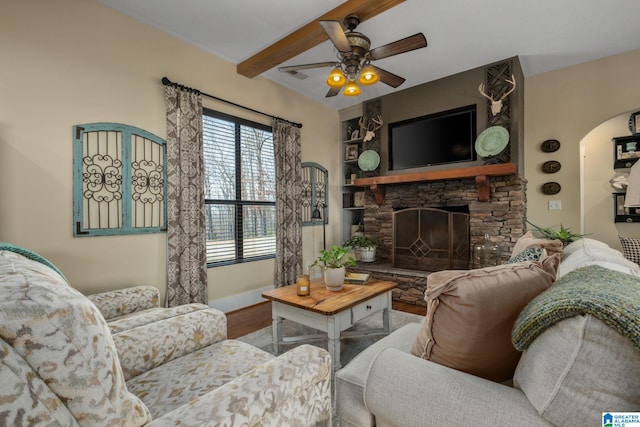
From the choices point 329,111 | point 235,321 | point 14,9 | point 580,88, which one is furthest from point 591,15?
point 14,9

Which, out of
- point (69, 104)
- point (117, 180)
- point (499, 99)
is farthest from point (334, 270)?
point (499, 99)

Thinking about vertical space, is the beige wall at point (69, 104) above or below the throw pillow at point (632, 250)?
above

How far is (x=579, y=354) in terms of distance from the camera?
659mm

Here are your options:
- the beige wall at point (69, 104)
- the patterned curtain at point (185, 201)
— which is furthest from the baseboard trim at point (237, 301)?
the beige wall at point (69, 104)

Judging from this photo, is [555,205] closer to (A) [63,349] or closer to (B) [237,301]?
(B) [237,301]

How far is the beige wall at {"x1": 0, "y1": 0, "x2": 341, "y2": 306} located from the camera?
1997mm

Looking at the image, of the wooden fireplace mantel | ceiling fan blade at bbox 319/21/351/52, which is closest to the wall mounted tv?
the wooden fireplace mantel

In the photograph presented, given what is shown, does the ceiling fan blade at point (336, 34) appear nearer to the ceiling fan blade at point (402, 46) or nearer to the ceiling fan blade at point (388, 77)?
the ceiling fan blade at point (402, 46)

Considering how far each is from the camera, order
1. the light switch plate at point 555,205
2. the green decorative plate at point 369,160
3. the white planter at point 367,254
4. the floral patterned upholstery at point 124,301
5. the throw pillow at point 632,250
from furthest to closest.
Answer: the green decorative plate at point 369,160 < the white planter at point 367,254 < the light switch plate at point 555,205 < the throw pillow at point 632,250 < the floral patterned upholstery at point 124,301

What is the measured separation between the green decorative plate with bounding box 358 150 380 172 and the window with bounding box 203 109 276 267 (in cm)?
144

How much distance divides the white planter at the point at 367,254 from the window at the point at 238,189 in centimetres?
129

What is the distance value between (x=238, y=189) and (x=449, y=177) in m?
2.59

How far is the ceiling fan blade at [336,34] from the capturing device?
1959mm

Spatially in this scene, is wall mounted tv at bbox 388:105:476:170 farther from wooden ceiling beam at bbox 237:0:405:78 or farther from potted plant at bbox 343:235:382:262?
wooden ceiling beam at bbox 237:0:405:78
